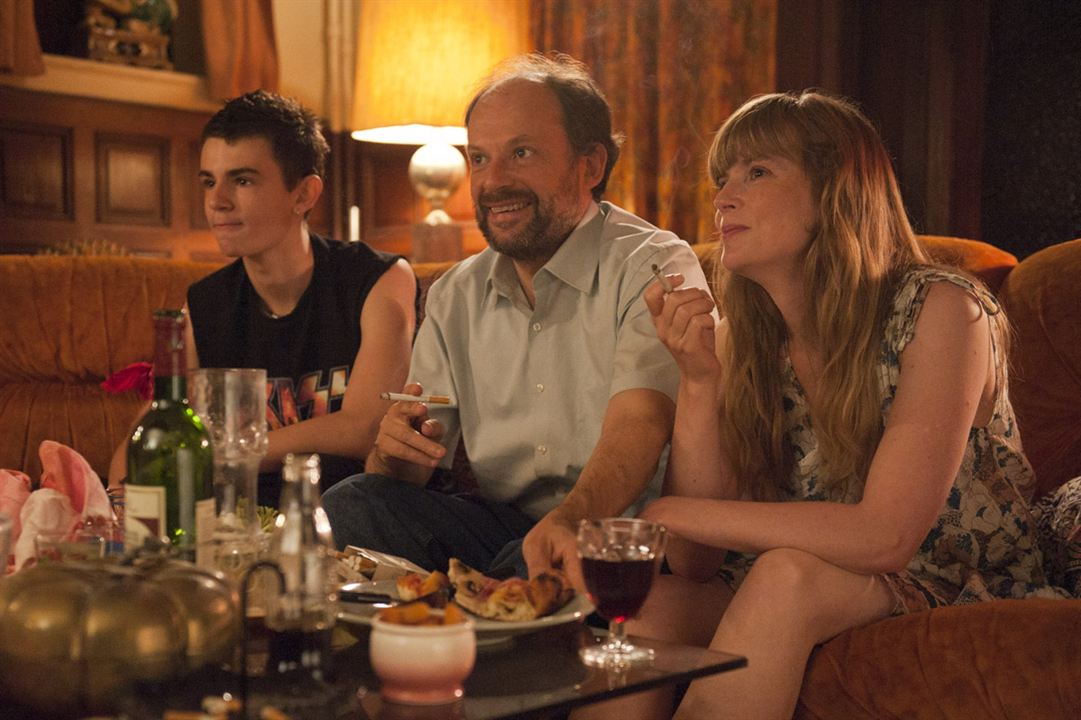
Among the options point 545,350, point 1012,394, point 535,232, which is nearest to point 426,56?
point 535,232

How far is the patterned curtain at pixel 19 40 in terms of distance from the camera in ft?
13.2

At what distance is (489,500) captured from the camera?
7.29 ft

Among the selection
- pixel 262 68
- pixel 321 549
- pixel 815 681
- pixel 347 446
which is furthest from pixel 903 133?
pixel 262 68

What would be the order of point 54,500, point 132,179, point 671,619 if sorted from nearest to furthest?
point 54,500 → point 671,619 → point 132,179

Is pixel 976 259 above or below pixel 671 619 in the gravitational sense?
above

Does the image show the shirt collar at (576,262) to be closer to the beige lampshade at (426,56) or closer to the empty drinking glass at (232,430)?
the empty drinking glass at (232,430)

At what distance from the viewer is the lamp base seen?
3877 mm

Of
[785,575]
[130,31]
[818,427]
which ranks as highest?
[130,31]

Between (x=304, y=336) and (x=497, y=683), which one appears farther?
(x=304, y=336)

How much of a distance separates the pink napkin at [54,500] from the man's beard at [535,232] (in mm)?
869

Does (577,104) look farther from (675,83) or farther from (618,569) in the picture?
Answer: (675,83)

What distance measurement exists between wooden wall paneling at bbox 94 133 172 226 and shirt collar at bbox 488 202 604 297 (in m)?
2.89

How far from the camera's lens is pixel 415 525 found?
2.05 m

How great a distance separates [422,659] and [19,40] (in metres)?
3.77
